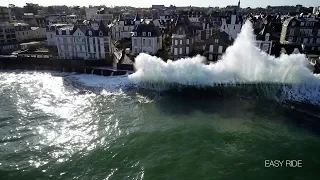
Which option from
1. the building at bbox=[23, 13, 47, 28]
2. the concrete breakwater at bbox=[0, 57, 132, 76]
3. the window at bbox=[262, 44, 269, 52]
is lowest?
the concrete breakwater at bbox=[0, 57, 132, 76]

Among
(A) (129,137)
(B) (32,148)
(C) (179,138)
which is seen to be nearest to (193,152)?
(C) (179,138)

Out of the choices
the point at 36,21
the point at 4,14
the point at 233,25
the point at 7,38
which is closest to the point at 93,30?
the point at 233,25

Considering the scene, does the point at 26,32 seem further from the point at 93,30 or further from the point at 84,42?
the point at 93,30

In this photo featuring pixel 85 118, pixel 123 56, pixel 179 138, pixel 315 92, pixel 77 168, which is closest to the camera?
pixel 77 168

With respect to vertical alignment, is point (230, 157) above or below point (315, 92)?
below

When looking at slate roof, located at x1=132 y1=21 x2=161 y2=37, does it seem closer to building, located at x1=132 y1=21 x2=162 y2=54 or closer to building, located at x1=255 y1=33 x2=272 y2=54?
building, located at x1=132 y1=21 x2=162 y2=54

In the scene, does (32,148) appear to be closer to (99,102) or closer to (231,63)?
(99,102)

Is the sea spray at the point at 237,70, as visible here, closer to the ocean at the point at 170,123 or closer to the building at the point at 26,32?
the ocean at the point at 170,123

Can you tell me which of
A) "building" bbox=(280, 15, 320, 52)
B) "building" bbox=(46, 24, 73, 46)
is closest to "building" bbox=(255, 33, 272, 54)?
"building" bbox=(280, 15, 320, 52)
